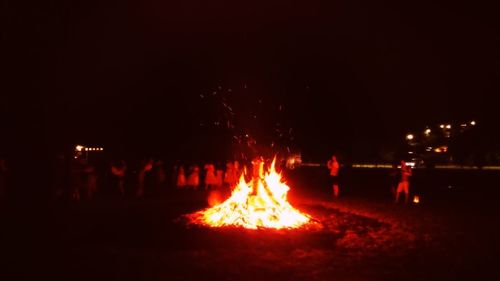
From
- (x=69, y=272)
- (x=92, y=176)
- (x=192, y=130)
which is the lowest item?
(x=69, y=272)

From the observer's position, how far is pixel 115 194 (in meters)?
19.7

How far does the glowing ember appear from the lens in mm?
11870

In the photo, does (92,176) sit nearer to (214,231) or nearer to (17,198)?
(17,198)

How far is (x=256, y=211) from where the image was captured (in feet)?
40.6

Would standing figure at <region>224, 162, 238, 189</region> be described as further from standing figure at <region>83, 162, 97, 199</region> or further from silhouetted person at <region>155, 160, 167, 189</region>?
standing figure at <region>83, 162, 97, 199</region>

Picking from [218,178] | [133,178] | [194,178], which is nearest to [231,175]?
[218,178]

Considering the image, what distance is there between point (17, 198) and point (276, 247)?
1049cm

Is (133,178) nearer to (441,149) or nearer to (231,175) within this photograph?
(231,175)

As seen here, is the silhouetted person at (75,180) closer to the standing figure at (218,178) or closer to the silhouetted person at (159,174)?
the silhouetted person at (159,174)

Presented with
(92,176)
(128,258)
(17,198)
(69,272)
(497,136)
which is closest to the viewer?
(69,272)

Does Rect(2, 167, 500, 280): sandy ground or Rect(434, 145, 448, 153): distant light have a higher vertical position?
Rect(434, 145, 448, 153): distant light

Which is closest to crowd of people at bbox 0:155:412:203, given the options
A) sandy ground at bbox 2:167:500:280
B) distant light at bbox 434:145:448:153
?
sandy ground at bbox 2:167:500:280

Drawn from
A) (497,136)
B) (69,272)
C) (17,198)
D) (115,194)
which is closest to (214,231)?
(69,272)

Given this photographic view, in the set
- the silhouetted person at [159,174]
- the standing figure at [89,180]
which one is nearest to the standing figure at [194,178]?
the silhouetted person at [159,174]
